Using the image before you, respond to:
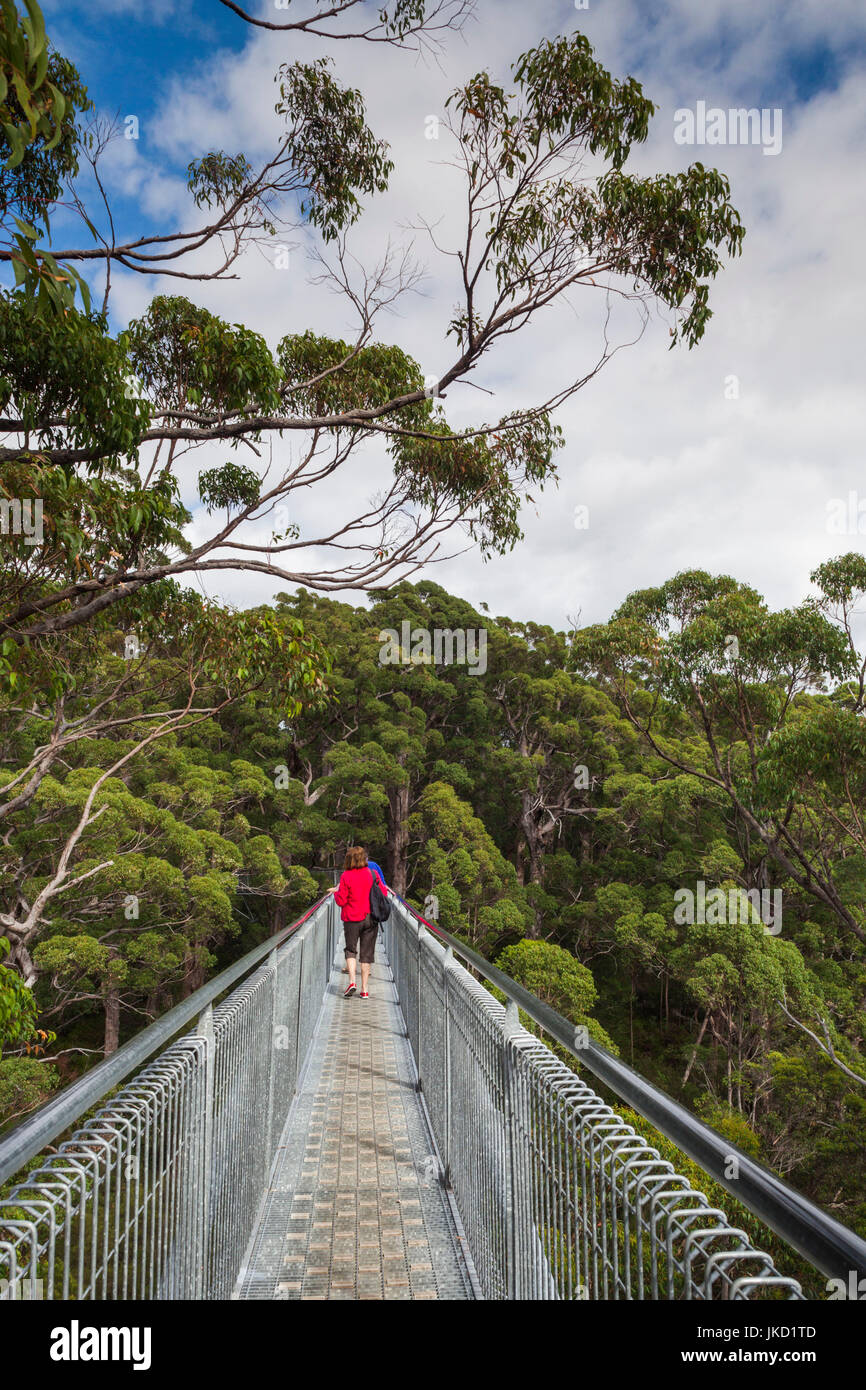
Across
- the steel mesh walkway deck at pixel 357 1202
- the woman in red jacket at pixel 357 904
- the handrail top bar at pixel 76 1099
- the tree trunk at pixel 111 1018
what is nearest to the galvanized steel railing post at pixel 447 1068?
the steel mesh walkway deck at pixel 357 1202

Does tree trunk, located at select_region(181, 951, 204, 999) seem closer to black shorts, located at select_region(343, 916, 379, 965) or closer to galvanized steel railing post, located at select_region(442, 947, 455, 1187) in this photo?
black shorts, located at select_region(343, 916, 379, 965)

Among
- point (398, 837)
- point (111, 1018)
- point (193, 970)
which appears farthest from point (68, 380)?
point (398, 837)

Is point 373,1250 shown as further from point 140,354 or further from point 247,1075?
point 140,354

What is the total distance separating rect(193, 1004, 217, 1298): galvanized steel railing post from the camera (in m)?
2.29

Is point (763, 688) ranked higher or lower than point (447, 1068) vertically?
higher

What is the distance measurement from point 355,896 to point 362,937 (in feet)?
2.33

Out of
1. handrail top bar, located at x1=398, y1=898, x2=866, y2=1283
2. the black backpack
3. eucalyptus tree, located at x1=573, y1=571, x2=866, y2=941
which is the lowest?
the black backpack

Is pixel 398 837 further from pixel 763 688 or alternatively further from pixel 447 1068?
pixel 447 1068

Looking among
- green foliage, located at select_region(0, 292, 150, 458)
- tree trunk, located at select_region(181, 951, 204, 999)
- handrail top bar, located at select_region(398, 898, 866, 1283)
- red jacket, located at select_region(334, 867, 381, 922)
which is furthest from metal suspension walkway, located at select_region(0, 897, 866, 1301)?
tree trunk, located at select_region(181, 951, 204, 999)

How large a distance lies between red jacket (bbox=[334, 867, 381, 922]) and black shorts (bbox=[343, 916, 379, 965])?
0.12 meters

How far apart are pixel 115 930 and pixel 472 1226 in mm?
16809

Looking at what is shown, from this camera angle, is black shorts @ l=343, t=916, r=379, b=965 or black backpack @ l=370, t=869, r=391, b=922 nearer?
black backpack @ l=370, t=869, r=391, b=922

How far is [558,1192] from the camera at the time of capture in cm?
188

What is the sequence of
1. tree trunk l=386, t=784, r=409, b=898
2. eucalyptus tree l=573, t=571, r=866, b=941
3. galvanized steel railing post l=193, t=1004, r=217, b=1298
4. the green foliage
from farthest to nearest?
tree trunk l=386, t=784, r=409, b=898
eucalyptus tree l=573, t=571, r=866, b=941
the green foliage
galvanized steel railing post l=193, t=1004, r=217, b=1298
